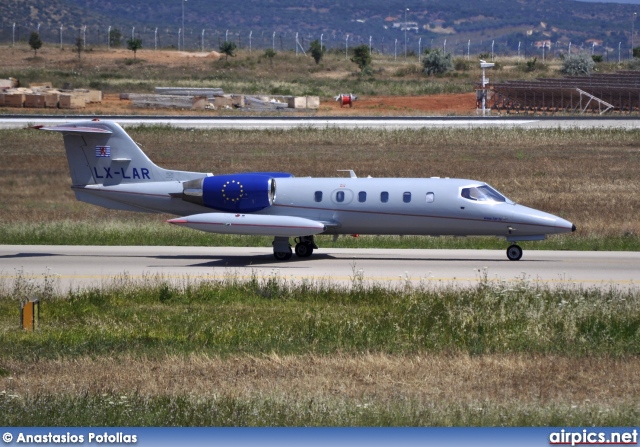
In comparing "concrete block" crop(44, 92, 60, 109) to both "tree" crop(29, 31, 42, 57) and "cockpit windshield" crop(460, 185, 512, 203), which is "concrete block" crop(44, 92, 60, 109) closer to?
"cockpit windshield" crop(460, 185, 512, 203)

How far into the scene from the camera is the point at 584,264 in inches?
926

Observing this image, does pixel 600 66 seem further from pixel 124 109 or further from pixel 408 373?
pixel 408 373

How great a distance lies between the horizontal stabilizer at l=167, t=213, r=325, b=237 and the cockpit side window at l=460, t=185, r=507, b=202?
3838 mm

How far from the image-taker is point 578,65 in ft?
373

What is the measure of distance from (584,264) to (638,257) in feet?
7.26

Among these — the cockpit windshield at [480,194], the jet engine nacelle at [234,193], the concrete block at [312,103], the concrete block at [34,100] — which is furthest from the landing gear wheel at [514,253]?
the concrete block at [34,100]

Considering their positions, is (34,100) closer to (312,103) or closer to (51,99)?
(51,99)

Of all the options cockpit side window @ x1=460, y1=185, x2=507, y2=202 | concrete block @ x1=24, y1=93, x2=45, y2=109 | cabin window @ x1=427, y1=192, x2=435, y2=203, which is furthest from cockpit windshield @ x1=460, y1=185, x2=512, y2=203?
concrete block @ x1=24, y1=93, x2=45, y2=109

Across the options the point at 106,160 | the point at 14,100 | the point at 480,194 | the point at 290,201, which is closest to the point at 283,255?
the point at 290,201

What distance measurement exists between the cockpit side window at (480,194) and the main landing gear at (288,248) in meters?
4.32

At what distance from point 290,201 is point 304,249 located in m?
1.40

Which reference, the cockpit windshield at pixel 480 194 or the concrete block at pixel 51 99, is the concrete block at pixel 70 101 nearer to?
the concrete block at pixel 51 99

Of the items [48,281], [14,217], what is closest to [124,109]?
[14,217]

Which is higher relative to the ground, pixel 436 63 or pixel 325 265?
pixel 436 63
